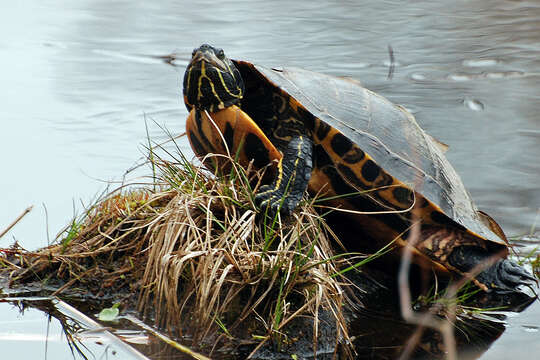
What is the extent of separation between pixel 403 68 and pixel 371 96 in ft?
17.5

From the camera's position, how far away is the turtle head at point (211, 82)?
3.30 metres

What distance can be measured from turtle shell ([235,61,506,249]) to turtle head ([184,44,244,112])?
0.14m

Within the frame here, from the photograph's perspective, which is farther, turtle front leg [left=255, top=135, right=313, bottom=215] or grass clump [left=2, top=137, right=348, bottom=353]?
turtle front leg [left=255, top=135, right=313, bottom=215]

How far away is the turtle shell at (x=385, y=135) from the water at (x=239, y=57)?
0.62m

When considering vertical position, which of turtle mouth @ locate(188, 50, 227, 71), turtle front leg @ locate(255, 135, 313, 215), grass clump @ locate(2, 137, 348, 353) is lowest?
grass clump @ locate(2, 137, 348, 353)

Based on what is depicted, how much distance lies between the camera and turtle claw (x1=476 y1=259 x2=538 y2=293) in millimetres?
3609

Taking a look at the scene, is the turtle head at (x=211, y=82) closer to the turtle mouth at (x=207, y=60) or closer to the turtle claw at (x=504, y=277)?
the turtle mouth at (x=207, y=60)

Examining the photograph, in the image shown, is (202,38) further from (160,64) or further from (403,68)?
(403,68)

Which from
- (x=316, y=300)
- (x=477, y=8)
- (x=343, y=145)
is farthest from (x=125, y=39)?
(x=316, y=300)

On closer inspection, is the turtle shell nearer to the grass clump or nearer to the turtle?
the turtle

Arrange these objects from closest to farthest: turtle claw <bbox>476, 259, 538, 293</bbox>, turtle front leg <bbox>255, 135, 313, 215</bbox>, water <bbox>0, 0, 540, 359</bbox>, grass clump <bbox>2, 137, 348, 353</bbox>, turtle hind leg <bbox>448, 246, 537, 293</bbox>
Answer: grass clump <bbox>2, 137, 348, 353</bbox> < turtle front leg <bbox>255, 135, 313, 215</bbox> < turtle hind leg <bbox>448, 246, 537, 293</bbox> < turtle claw <bbox>476, 259, 538, 293</bbox> < water <bbox>0, 0, 540, 359</bbox>

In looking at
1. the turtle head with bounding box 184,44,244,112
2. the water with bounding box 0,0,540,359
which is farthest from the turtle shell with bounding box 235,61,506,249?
the water with bounding box 0,0,540,359

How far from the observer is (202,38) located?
9.99m

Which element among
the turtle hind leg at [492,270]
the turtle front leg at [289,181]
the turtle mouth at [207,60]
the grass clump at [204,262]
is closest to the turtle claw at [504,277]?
the turtle hind leg at [492,270]
